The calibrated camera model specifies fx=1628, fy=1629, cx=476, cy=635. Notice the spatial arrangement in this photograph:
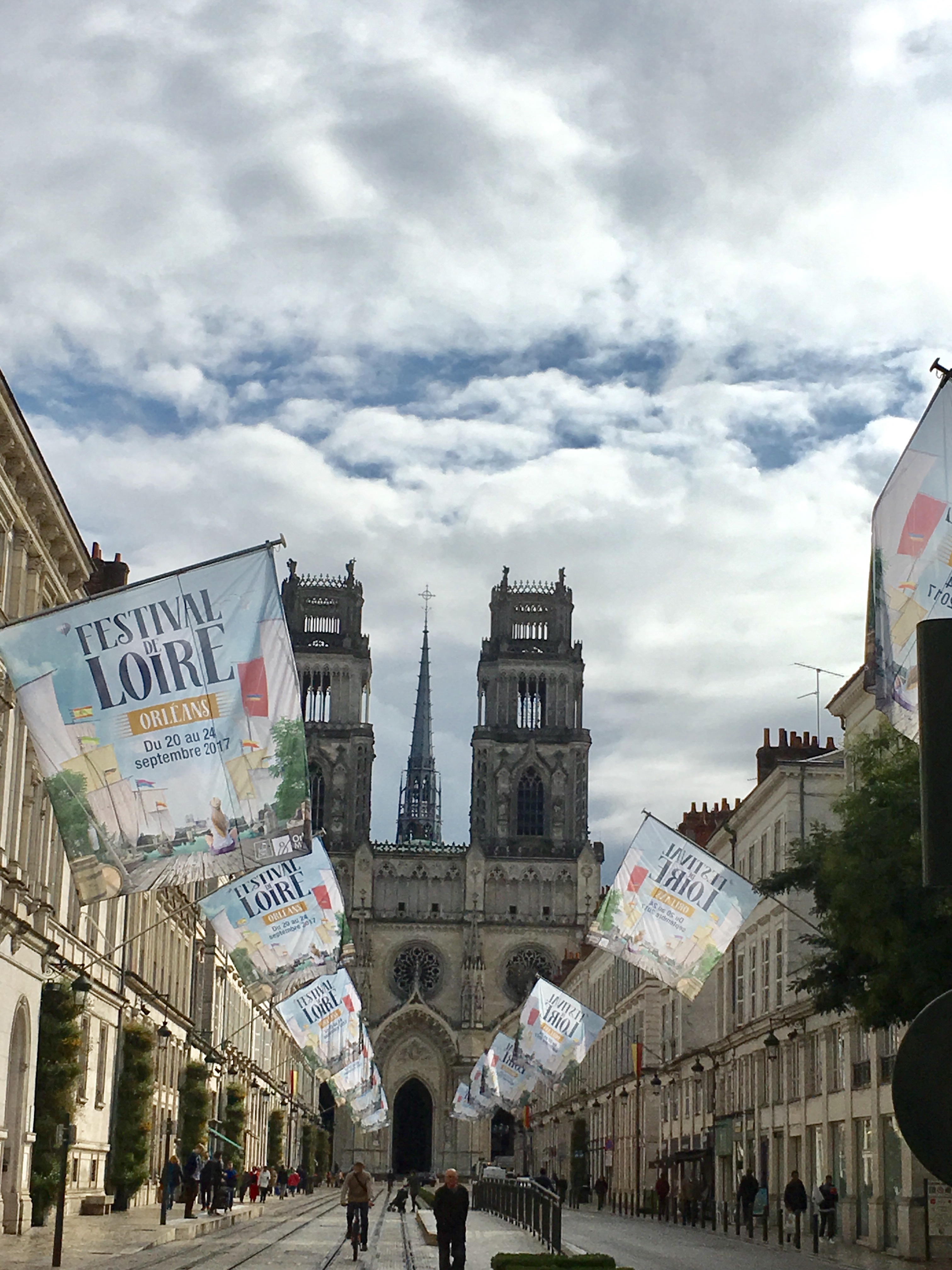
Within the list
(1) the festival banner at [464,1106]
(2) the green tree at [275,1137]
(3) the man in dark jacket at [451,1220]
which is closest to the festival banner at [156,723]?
(3) the man in dark jacket at [451,1220]

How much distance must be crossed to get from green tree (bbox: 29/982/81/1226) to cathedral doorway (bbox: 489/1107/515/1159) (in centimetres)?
9550

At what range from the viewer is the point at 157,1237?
94.7 ft

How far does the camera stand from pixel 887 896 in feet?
78.9

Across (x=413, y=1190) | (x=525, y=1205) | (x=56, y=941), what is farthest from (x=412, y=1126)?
(x=56, y=941)

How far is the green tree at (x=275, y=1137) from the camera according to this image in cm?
7169

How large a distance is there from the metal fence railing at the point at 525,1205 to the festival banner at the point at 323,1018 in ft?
21.5

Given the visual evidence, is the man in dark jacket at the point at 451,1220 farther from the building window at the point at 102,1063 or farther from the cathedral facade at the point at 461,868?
the cathedral facade at the point at 461,868

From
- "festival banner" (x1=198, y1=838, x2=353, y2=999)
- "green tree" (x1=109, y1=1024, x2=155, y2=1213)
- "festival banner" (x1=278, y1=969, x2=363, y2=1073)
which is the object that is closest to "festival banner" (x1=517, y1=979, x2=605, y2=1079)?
"festival banner" (x1=278, y1=969, x2=363, y2=1073)

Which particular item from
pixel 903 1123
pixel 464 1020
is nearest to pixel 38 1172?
pixel 903 1123

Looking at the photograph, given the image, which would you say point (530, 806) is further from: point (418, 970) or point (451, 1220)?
point (451, 1220)

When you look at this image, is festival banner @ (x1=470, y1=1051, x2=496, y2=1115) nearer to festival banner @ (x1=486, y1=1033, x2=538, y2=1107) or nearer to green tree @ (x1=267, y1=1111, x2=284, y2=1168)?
festival banner @ (x1=486, y1=1033, x2=538, y2=1107)

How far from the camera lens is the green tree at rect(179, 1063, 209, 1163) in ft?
148

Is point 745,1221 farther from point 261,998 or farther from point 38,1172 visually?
point 38,1172

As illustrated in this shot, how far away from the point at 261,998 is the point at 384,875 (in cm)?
9207
